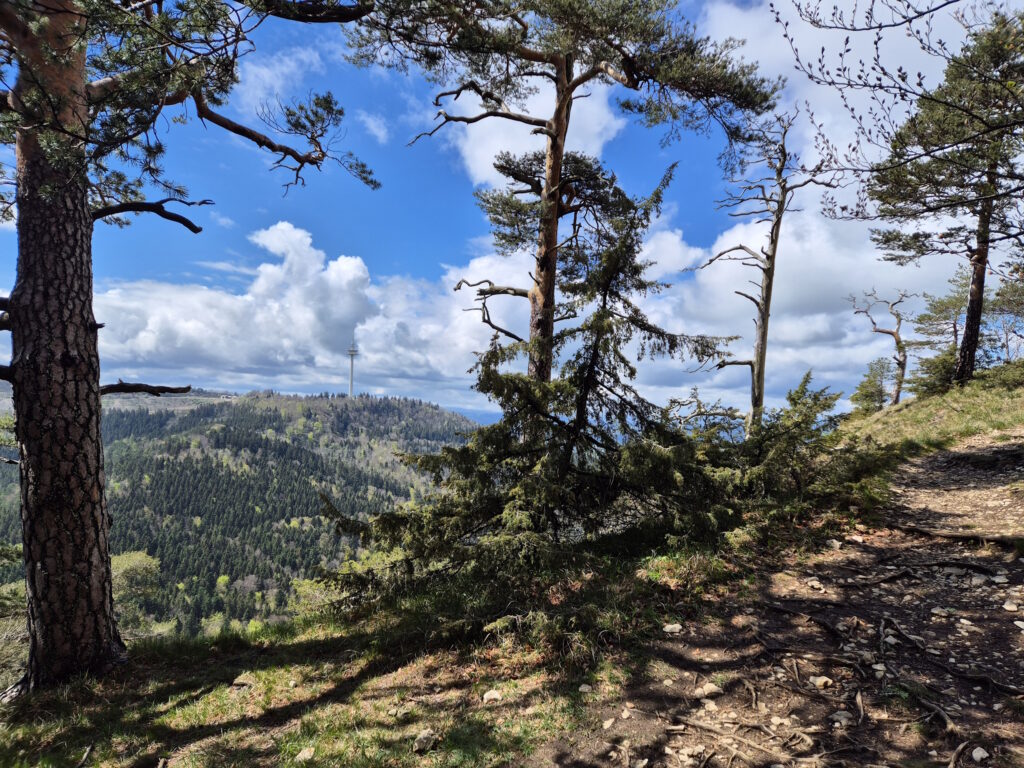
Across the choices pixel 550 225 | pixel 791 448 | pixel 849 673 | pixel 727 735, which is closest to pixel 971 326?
pixel 791 448

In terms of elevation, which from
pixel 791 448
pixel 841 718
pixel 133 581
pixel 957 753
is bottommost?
pixel 133 581

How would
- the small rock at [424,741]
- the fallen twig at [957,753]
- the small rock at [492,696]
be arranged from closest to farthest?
1. the fallen twig at [957,753]
2. the small rock at [424,741]
3. the small rock at [492,696]

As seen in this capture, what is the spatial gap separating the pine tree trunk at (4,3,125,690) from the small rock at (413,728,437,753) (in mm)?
5083

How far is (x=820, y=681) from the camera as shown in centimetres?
415

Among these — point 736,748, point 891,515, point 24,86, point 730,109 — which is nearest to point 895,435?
point 891,515

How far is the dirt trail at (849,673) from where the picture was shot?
3426mm

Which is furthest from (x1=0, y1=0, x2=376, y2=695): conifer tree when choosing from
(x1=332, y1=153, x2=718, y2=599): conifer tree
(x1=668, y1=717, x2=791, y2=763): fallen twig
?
(x1=668, y1=717, x2=791, y2=763): fallen twig

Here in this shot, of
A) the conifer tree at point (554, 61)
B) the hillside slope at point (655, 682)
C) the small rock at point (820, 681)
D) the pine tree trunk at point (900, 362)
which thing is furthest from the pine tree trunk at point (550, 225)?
the pine tree trunk at point (900, 362)

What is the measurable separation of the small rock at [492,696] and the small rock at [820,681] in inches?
111

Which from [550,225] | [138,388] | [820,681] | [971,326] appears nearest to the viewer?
[820,681]

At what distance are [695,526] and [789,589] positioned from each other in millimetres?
1282

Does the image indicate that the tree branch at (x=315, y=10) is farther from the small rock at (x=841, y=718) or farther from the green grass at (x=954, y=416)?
the green grass at (x=954, y=416)

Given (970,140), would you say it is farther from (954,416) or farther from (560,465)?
(954,416)

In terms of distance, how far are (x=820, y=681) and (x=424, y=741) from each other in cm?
348
